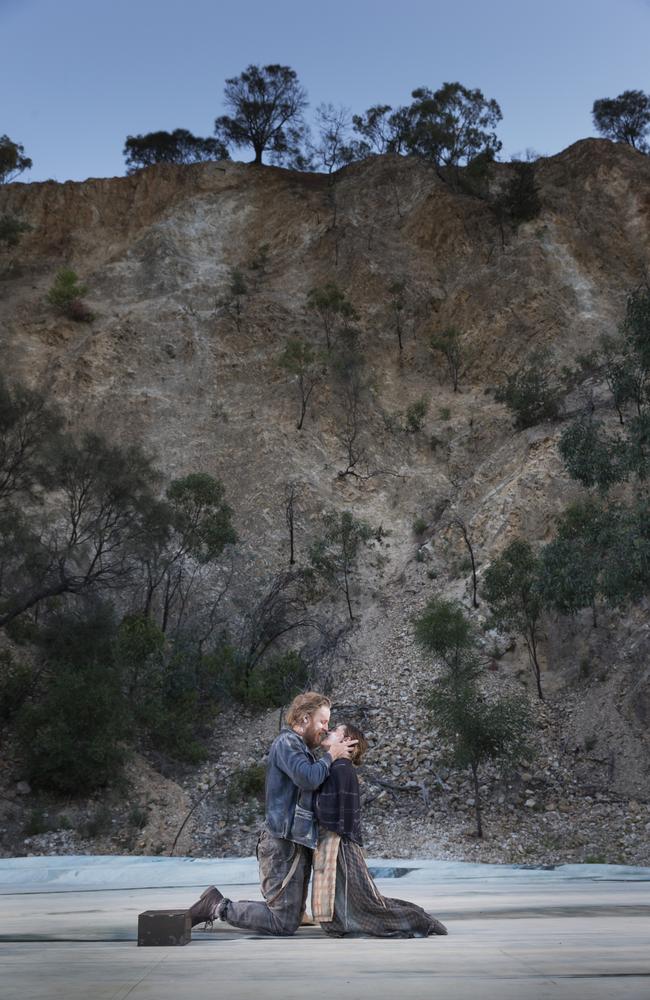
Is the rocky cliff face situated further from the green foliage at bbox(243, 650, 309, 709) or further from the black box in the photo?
the black box

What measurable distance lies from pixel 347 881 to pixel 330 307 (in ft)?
96.0

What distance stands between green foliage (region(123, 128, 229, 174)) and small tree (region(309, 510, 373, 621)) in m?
28.0

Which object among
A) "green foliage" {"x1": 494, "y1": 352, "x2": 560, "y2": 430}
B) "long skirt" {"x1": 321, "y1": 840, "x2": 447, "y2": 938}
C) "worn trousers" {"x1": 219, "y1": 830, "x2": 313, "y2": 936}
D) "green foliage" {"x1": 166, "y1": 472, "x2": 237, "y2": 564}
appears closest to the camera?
"long skirt" {"x1": 321, "y1": 840, "x2": 447, "y2": 938}

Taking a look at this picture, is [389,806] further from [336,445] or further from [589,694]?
[336,445]

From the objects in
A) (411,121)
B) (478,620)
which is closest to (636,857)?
(478,620)

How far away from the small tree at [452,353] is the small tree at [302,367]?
4800mm

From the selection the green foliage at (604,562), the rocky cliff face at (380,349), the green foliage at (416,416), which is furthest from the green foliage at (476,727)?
the green foliage at (416,416)

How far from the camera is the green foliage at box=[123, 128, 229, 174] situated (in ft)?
142

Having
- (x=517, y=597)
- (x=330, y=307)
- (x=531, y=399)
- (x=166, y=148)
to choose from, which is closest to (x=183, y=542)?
(x=517, y=597)

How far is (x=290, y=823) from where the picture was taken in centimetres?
349

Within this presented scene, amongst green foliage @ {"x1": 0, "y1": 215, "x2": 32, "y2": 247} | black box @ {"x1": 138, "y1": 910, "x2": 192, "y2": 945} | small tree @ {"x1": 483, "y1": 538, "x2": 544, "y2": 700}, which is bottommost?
black box @ {"x1": 138, "y1": 910, "x2": 192, "y2": 945}

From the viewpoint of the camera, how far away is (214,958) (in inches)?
90.0

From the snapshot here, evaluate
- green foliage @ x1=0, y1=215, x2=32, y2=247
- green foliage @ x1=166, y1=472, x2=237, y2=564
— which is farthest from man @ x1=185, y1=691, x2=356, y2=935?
green foliage @ x1=0, y1=215, x2=32, y2=247

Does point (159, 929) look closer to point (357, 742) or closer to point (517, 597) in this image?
point (357, 742)
